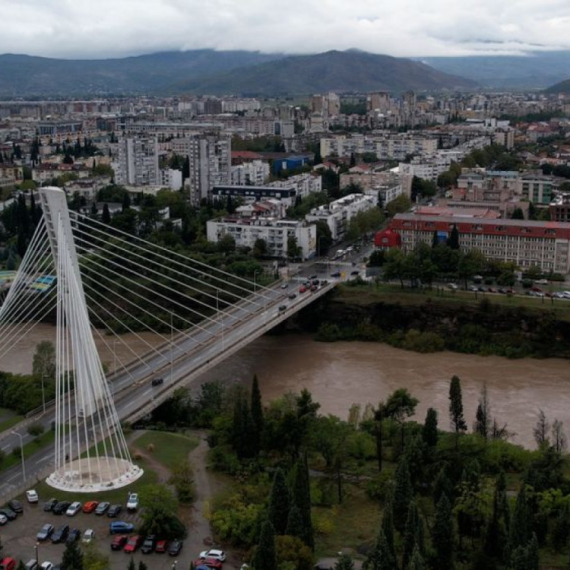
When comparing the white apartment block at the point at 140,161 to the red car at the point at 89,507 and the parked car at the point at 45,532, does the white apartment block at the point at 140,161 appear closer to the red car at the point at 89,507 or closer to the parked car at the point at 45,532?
the red car at the point at 89,507

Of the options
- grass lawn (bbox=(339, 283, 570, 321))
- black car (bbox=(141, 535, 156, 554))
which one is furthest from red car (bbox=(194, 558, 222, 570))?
grass lawn (bbox=(339, 283, 570, 321))

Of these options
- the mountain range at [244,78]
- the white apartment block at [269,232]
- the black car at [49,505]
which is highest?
the mountain range at [244,78]

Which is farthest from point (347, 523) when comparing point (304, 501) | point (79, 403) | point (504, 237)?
point (504, 237)

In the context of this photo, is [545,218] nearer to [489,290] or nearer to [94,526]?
[489,290]

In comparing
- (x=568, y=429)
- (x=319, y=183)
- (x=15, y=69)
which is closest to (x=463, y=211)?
(x=319, y=183)

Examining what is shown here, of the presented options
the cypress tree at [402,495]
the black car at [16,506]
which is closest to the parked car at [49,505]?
the black car at [16,506]

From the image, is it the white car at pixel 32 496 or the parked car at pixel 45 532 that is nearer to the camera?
the parked car at pixel 45 532
